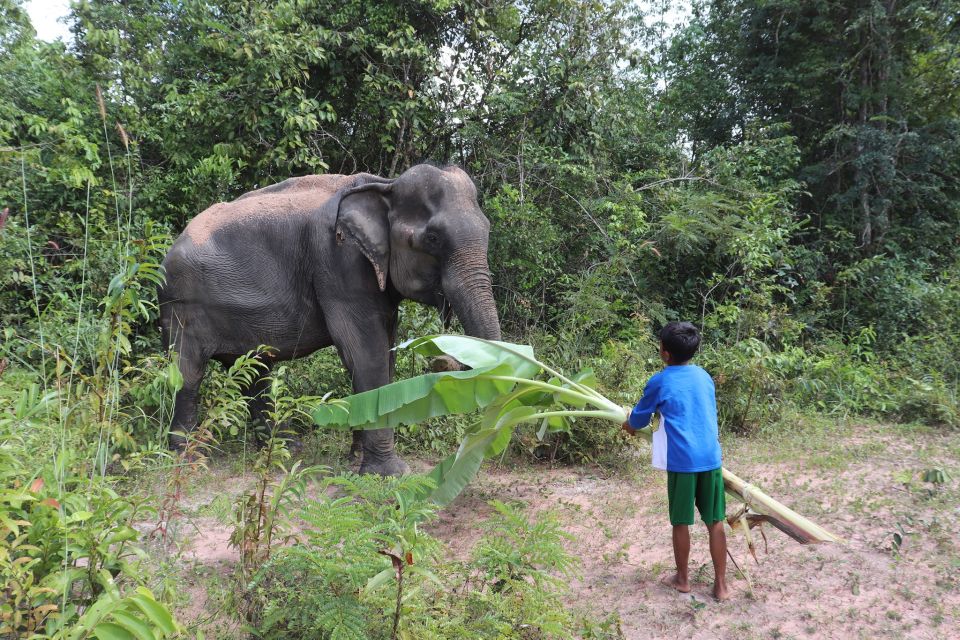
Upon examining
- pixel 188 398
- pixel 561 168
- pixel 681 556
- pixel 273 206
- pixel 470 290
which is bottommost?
pixel 681 556

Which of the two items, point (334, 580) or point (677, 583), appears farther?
point (677, 583)

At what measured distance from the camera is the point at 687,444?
3.01 metres

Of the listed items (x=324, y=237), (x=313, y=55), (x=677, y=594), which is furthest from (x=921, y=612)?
(x=313, y=55)

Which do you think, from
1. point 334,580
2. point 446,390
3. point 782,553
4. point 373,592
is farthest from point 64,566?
point 782,553

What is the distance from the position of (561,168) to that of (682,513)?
18.7 feet

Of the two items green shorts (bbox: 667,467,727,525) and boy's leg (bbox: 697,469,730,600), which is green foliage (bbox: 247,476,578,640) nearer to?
green shorts (bbox: 667,467,727,525)

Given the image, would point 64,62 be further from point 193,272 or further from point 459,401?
point 459,401

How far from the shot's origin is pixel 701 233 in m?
8.37

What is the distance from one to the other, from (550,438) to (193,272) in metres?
3.00

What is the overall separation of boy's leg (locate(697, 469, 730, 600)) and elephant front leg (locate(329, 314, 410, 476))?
2156mm

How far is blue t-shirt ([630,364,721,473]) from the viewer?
3012mm

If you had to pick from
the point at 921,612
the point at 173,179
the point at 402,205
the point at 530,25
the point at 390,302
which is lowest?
the point at 921,612

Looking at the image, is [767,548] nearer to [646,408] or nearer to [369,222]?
[646,408]

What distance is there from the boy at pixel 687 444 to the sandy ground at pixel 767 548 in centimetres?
27
